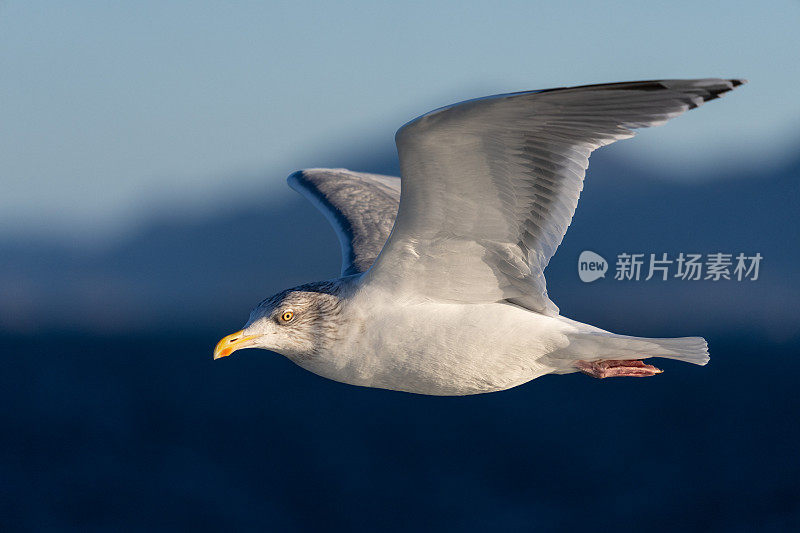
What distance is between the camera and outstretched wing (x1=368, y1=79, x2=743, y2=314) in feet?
15.7

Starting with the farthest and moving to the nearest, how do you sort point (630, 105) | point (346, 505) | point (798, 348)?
point (798, 348) < point (346, 505) < point (630, 105)

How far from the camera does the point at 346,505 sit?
104 m

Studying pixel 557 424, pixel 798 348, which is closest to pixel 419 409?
pixel 557 424

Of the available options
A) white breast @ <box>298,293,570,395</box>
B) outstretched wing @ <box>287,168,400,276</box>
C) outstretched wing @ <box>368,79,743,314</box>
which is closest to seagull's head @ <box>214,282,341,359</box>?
white breast @ <box>298,293,570,395</box>

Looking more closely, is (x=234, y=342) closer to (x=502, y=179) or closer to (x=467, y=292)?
(x=467, y=292)

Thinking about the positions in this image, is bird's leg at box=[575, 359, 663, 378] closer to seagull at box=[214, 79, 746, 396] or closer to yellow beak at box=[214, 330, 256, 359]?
seagull at box=[214, 79, 746, 396]

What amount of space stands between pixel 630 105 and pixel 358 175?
522cm

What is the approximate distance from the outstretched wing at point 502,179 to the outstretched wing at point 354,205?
141 cm

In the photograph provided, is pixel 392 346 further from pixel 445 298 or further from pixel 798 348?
pixel 798 348

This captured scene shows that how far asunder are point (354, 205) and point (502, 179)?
3.34 meters

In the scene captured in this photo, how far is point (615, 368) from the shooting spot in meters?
6.79

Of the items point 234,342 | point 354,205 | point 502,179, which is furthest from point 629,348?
point 354,205

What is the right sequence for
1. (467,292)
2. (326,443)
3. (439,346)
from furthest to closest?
(326,443)
(467,292)
(439,346)

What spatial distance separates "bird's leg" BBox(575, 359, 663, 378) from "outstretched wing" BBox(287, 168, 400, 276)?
2134 millimetres
